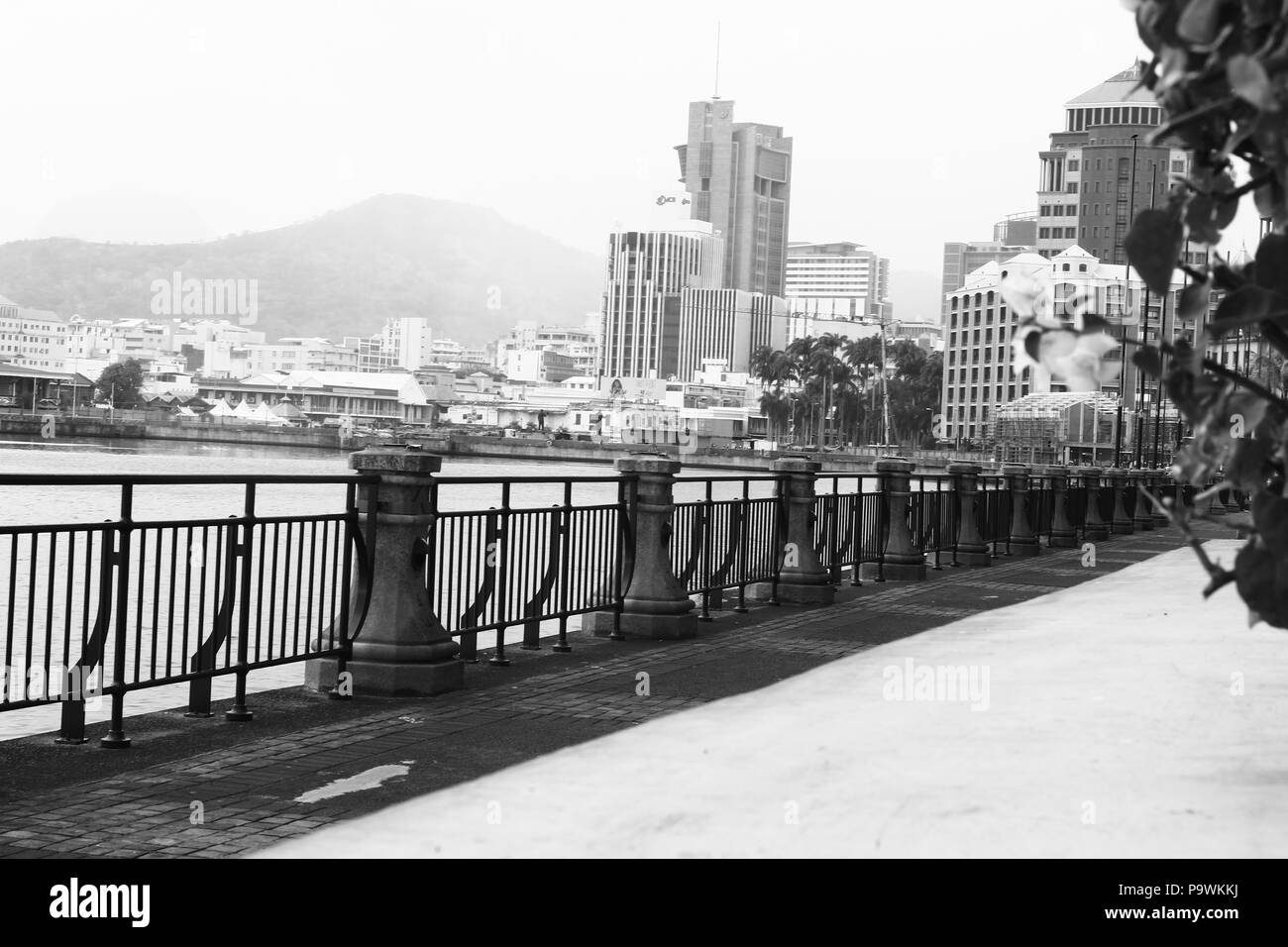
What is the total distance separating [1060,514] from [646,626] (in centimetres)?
1814

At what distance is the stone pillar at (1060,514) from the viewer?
29.0 meters

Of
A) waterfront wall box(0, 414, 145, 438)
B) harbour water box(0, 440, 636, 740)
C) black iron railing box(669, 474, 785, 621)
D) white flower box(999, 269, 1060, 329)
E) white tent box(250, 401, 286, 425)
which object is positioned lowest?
harbour water box(0, 440, 636, 740)

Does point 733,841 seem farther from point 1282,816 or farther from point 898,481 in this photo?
point 898,481

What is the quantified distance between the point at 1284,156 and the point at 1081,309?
48 centimetres

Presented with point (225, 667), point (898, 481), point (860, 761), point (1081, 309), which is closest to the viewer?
point (1081, 309)

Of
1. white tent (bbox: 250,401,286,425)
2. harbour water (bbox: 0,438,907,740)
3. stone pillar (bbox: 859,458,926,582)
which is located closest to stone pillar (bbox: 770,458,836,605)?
harbour water (bbox: 0,438,907,740)

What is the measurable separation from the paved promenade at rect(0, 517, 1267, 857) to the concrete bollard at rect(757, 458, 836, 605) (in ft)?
16.0

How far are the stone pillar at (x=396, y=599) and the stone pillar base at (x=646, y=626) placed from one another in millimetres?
3387

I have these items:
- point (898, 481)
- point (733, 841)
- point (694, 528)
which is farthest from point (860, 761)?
point (898, 481)

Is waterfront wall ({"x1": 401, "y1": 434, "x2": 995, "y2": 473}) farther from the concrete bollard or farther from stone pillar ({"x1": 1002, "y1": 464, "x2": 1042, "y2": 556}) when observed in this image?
the concrete bollard

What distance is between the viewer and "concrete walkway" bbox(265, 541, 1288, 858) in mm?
5438

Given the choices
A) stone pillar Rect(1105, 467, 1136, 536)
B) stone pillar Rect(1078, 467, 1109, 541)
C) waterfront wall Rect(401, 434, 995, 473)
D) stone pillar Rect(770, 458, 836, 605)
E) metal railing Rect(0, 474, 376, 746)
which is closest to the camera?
metal railing Rect(0, 474, 376, 746)

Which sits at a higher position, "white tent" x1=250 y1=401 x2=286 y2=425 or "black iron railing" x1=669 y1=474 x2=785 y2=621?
"white tent" x1=250 y1=401 x2=286 y2=425
